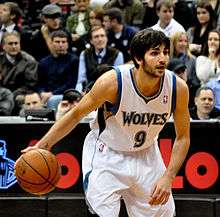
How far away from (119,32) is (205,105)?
2.52 metres

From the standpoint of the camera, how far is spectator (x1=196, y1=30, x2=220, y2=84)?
389 inches

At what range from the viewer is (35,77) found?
34.6 feet

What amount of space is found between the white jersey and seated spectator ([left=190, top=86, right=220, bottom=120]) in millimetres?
2904

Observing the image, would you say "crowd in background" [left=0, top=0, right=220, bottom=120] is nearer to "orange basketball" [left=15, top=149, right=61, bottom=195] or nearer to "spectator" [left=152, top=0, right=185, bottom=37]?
"spectator" [left=152, top=0, right=185, bottom=37]

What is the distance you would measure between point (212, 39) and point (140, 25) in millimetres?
2120

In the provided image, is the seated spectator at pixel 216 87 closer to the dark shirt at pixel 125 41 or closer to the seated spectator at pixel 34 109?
the dark shirt at pixel 125 41

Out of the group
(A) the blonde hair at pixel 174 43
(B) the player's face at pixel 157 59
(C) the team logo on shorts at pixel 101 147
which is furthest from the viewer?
(A) the blonde hair at pixel 174 43

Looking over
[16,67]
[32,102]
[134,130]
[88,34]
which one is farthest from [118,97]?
[88,34]

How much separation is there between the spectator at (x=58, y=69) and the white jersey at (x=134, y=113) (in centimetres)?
438

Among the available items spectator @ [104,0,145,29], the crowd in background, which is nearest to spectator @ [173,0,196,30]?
the crowd in background

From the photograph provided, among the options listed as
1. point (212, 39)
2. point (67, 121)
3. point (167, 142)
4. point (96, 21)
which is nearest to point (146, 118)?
point (67, 121)

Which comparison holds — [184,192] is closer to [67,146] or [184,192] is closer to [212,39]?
[67,146]

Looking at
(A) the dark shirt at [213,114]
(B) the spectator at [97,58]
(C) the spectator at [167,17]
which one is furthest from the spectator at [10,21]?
(A) the dark shirt at [213,114]

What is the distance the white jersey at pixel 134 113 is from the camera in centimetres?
591
